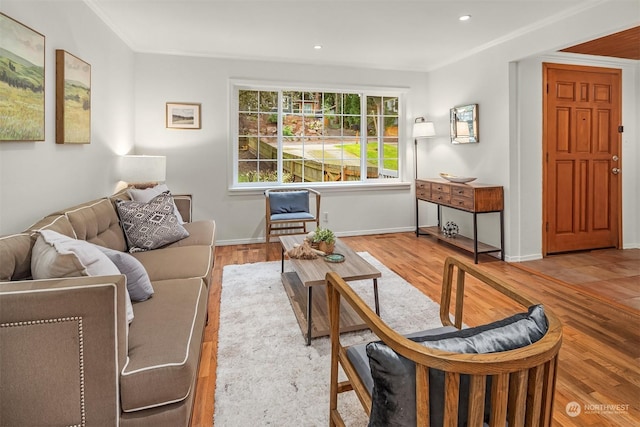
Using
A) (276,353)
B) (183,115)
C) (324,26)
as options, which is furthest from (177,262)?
(183,115)

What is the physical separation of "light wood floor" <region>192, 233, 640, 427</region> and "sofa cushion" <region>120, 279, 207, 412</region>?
1.51ft

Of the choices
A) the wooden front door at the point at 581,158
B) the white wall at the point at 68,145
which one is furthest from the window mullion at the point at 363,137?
the white wall at the point at 68,145

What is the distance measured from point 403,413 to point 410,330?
165cm

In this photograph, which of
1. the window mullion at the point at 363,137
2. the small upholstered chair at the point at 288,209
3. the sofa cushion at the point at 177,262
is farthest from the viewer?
the window mullion at the point at 363,137

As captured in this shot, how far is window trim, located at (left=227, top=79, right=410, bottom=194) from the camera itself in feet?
16.1

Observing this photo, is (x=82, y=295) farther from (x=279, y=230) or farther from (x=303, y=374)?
(x=279, y=230)

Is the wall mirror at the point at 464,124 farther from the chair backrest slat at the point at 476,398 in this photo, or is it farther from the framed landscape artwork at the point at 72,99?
the chair backrest slat at the point at 476,398

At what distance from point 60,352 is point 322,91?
474 centimetres

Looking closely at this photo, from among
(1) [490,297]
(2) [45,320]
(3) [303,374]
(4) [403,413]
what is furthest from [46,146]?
(1) [490,297]

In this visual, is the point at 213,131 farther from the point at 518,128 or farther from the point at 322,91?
the point at 518,128

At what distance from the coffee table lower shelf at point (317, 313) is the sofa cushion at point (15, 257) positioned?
1411 millimetres

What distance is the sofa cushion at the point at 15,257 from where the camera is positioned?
4.66ft

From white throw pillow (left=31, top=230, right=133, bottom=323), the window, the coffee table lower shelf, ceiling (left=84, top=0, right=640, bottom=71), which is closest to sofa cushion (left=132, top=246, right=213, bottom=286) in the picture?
white throw pillow (left=31, top=230, right=133, bottom=323)

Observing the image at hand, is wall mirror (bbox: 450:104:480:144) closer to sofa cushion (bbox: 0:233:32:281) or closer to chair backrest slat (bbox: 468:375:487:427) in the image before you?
chair backrest slat (bbox: 468:375:487:427)
